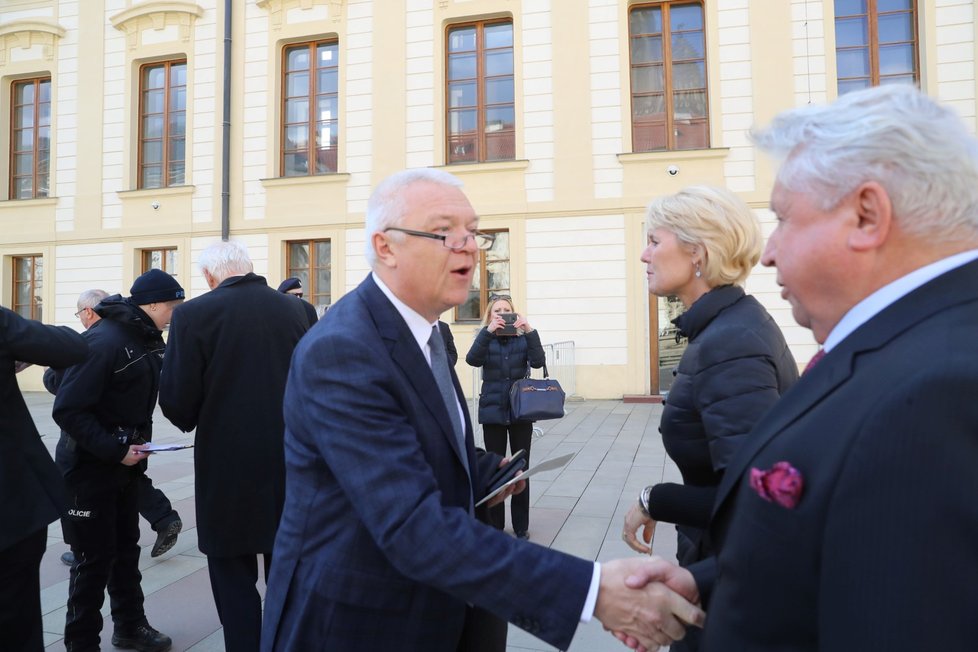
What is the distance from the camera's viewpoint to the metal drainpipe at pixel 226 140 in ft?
45.1

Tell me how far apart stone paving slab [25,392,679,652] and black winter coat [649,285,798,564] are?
164cm

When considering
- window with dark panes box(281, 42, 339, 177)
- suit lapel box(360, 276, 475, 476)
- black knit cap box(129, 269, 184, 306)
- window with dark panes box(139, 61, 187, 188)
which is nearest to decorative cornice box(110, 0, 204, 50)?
window with dark panes box(139, 61, 187, 188)

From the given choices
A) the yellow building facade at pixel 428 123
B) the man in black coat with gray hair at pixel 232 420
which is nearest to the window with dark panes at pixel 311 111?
the yellow building facade at pixel 428 123

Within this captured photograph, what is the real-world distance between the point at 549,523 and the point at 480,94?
9.87m

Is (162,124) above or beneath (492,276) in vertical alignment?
above

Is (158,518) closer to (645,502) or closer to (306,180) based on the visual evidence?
(645,502)

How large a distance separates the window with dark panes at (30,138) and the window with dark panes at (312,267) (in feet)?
21.3

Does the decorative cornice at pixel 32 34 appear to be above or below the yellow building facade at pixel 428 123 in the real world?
above

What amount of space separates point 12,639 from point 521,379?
12.6 feet

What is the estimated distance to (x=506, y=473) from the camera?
6.44 feet

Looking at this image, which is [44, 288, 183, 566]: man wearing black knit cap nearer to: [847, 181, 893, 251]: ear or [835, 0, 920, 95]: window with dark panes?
[847, 181, 893, 251]: ear

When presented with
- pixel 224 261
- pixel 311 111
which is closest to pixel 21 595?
pixel 224 261

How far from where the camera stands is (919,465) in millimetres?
781

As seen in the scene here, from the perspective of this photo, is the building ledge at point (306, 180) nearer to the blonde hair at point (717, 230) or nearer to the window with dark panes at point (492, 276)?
the window with dark panes at point (492, 276)
